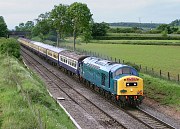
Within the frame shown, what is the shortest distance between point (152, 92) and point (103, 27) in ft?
366

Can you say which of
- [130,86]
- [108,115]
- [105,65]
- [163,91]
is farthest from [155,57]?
[108,115]

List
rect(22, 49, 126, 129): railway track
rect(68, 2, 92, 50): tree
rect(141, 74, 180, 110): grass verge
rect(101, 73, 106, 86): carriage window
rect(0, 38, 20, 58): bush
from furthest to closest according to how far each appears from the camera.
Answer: rect(68, 2, 92, 50): tree
rect(0, 38, 20, 58): bush
rect(101, 73, 106, 86): carriage window
rect(141, 74, 180, 110): grass verge
rect(22, 49, 126, 129): railway track

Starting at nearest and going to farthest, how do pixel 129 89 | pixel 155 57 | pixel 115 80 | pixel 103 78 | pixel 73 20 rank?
pixel 129 89
pixel 115 80
pixel 103 78
pixel 155 57
pixel 73 20

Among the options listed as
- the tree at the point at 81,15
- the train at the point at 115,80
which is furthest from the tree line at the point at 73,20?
the train at the point at 115,80

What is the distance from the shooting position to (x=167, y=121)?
22797 mm

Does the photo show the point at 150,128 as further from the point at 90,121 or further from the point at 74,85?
the point at 74,85

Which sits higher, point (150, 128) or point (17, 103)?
point (17, 103)

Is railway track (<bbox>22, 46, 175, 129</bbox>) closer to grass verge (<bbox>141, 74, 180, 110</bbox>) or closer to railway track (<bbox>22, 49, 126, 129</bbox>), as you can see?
railway track (<bbox>22, 49, 126, 129</bbox>)

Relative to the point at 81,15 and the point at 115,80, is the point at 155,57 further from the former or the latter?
the point at 115,80

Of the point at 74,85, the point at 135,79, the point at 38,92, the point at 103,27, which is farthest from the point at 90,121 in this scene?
the point at 103,27

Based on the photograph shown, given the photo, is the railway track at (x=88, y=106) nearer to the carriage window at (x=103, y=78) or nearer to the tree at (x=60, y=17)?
the carriage window at (x=103, y=78)

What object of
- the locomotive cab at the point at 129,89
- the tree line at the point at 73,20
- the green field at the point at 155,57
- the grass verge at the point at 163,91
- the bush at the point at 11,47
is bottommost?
the green field at the point at 155,57

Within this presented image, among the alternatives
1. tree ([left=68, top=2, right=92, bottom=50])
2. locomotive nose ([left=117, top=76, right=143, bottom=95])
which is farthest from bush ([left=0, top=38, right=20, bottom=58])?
locomotive nose ([left=117, top=76, right=143, bottom=95])

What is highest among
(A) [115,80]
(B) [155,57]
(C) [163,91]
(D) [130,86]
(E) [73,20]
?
(E) [73,20]
